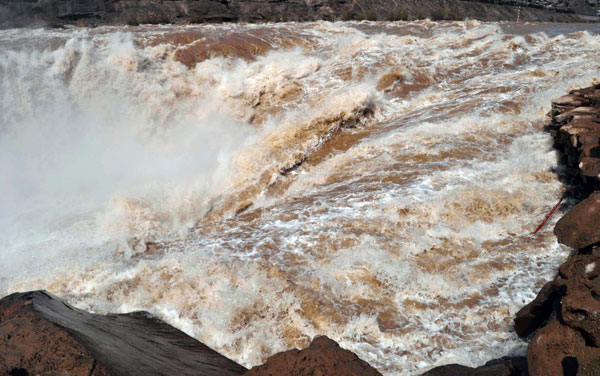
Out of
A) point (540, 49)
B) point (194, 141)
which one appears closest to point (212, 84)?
point (194, 141)

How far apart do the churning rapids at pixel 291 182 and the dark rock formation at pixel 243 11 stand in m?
4.20

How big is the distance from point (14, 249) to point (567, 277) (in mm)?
6920

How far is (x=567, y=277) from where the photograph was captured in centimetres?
325

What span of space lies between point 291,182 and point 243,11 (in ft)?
53.2

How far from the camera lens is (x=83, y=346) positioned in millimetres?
2674

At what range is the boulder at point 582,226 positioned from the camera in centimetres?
353

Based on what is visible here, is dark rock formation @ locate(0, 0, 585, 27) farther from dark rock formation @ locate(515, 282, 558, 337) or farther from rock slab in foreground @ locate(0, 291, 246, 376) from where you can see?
dark rock formation @ locate(515, 282, 558, 337)

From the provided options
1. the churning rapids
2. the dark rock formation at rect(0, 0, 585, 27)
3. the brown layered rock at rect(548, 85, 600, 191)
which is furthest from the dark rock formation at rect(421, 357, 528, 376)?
the dark rock formation at rect(0, 0, 585, 27)

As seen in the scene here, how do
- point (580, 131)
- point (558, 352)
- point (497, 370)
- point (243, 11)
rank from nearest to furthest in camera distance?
point (558, 352)
point (497, 370)
point (580, 131)
point (243, 11)

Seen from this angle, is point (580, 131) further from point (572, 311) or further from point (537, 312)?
point (572, 311)

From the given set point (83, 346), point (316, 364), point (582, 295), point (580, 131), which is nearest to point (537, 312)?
point (582, 295)

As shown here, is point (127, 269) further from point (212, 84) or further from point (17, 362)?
point (212, 84)

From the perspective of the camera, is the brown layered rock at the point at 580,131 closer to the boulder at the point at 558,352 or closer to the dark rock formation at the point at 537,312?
the dark rock formation at the point at 537,312

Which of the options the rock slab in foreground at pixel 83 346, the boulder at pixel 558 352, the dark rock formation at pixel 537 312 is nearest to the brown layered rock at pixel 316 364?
the rock slab in foreground at pixel 83 346
